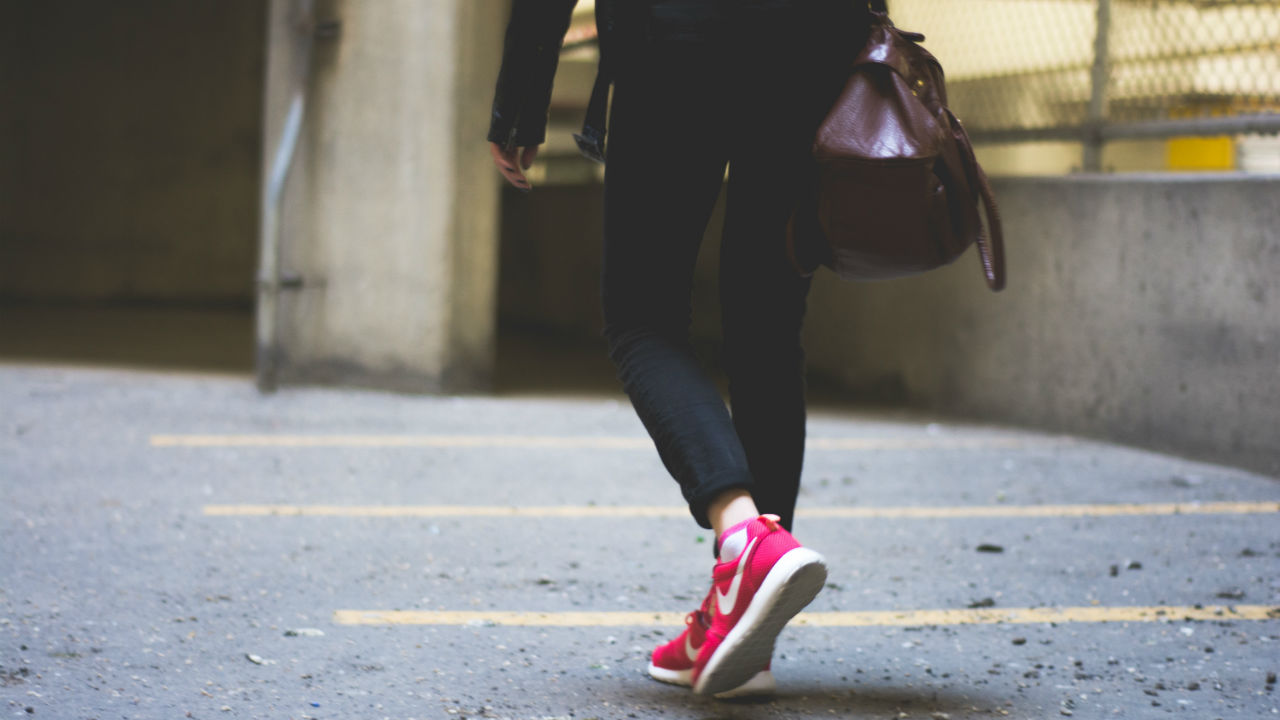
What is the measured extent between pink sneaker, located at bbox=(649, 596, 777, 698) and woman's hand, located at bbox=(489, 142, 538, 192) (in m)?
0.86

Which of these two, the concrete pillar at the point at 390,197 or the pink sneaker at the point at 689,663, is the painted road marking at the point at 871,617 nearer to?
the pink sneaker at the point at 689,663

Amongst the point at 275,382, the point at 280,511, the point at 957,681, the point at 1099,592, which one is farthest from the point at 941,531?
the point at 275,382

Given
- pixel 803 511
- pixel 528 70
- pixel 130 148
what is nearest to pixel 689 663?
pixel 528 70

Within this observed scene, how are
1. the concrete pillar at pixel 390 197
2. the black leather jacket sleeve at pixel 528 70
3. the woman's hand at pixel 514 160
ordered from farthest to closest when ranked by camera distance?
the concrete pillar at pixel 390 197 → the woman's hand at pixel 514 160 → the black leather jacket sleeve at pixel 528 70

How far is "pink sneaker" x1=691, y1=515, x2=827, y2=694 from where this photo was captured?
220cm

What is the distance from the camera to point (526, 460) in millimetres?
5379

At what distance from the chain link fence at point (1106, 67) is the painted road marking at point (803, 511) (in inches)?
64.9

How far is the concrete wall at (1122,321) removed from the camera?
5.33m

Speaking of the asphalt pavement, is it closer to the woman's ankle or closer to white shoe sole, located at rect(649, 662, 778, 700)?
white shoe sole, located at rect(649, 662, 778, 700)

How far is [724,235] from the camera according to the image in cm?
258

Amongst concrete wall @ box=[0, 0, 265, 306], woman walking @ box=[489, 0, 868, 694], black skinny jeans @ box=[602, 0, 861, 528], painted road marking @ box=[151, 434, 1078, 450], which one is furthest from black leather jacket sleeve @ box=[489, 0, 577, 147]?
concrete wall @ box=[0, 0, 265, 306]

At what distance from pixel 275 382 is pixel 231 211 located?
7.44 meters

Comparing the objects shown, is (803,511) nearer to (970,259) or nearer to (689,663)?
(689,663)

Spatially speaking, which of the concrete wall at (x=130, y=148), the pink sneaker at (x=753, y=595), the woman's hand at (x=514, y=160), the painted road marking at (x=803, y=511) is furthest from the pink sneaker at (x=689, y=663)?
the concrete wall at (x=130, y=148)
